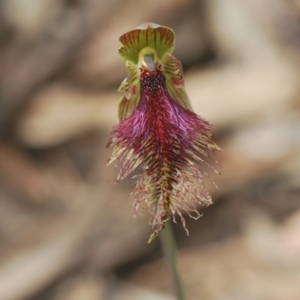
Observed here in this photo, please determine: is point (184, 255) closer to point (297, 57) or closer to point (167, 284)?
point (167, 284)

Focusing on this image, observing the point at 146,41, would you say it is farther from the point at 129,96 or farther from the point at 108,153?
the point at 108,153

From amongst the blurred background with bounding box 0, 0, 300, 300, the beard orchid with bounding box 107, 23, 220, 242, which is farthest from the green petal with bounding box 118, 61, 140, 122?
the blurred background with bounding box 0, 0, 300, 300

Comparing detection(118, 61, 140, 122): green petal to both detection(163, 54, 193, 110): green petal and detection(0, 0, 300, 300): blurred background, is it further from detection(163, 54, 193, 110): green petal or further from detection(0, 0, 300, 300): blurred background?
detection(0, 0, 300, 300): blurred background

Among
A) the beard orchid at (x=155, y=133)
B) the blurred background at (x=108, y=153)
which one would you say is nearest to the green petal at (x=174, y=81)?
the beard orchid at (x=155, y=133)

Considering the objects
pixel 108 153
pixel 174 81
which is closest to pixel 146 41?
pixel 174 81

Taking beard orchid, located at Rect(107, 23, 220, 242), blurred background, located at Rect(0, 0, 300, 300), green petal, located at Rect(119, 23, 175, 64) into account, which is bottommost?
beard orchid, located at Rect(107, 23, 220, 242)

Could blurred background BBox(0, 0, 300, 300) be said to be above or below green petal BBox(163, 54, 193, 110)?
above

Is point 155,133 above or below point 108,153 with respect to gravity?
below
